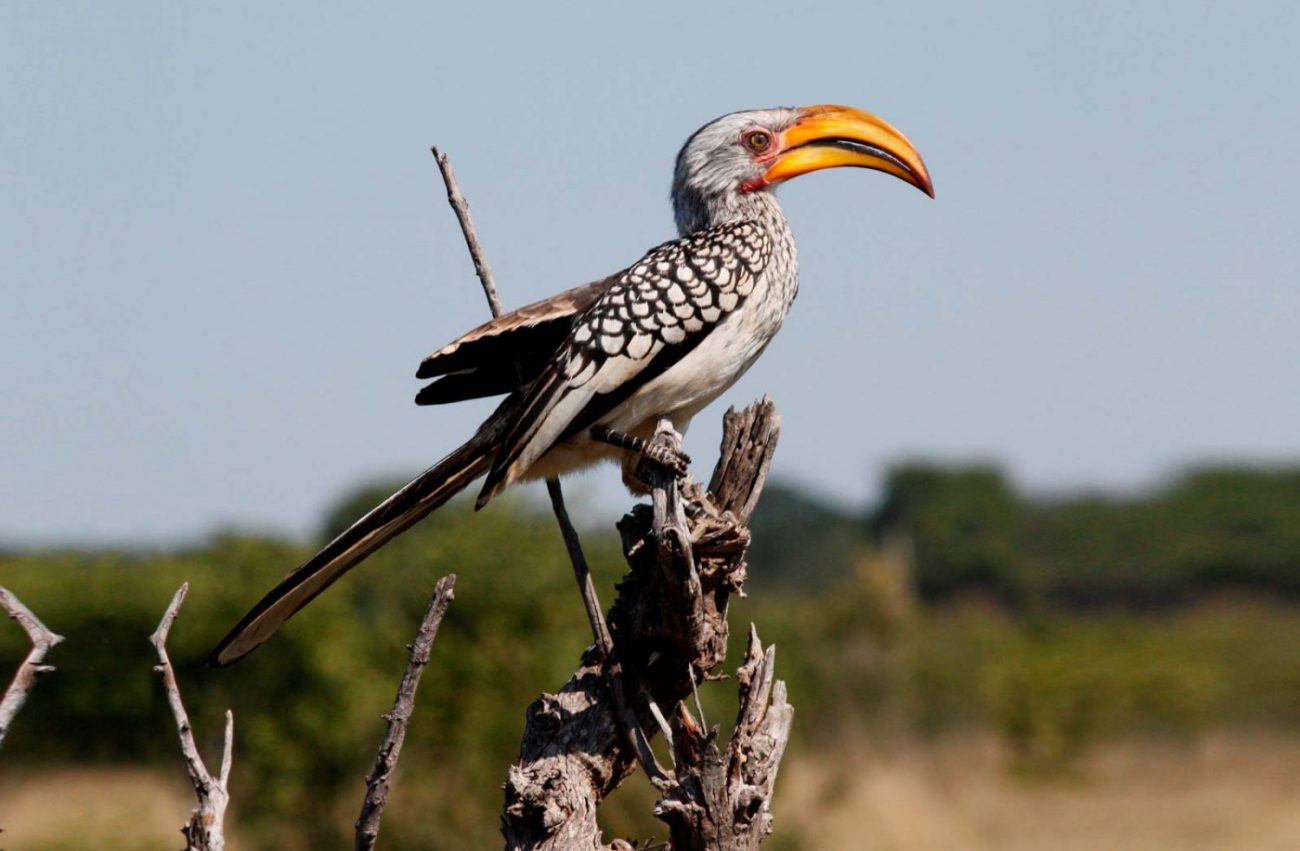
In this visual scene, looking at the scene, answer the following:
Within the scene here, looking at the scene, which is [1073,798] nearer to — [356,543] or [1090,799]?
[1090,799]

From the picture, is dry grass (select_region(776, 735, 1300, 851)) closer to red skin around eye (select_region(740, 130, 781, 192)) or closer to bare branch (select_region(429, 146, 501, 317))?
red skin around eye (select_region(740, 130, 781, 192))

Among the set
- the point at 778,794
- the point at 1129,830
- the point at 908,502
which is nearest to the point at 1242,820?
the point at 1129,830

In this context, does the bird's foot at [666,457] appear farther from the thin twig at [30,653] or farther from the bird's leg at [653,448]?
the thin twig at [30,653]

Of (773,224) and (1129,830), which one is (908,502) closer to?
(1129,830)

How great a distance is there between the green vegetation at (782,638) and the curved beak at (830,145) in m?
3.35

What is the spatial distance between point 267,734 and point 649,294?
856cm

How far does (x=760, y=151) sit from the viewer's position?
603cm

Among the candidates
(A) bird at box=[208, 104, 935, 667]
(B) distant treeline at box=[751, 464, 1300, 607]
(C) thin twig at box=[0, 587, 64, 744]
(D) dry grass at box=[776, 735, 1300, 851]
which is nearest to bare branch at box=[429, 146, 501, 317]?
(A) bird at box=[208, 104, 935, 667]

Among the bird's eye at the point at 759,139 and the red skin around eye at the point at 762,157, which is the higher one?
the bird's eye at the point at 759,139

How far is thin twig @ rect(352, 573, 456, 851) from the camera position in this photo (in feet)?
11.2

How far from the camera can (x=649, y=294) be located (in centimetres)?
527

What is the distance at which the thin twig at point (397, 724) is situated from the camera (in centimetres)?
342

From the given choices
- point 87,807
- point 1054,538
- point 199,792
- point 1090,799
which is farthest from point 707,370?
point 1054,538

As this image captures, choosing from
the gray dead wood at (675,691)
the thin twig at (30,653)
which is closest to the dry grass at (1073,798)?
the gray dead wood at (675,691)
